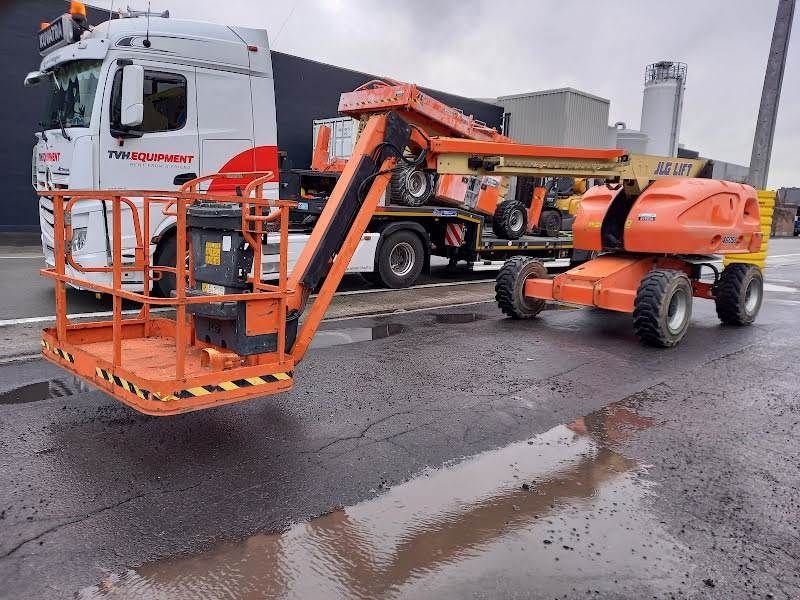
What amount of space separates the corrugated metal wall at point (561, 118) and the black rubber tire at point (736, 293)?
15.4 metres

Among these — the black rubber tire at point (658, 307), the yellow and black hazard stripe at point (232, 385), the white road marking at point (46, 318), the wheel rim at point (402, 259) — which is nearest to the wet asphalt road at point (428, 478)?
the yellow and black hazard stripe at point (232, 385)

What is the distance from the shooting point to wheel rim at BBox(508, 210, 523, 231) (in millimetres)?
13828

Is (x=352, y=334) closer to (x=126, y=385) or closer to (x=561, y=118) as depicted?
(x=126, y=385)

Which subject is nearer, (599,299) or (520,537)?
(520,537)

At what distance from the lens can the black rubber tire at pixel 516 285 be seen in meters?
8.64

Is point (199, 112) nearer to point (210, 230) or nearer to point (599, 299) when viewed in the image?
point (210, 230)

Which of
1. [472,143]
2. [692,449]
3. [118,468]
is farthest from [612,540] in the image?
[472,143]

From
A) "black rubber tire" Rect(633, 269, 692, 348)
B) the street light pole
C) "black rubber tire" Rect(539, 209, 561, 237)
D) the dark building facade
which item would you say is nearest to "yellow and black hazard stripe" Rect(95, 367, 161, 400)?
"black rubber tire" Rect(633, 269, 692, 348)

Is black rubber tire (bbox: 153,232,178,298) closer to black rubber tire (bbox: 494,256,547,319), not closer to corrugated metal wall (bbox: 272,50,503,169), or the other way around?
black rubber tire (bbox: 494,256,547,319)

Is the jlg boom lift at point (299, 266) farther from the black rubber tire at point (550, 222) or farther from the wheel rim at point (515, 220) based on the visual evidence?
the black rubber tire at point (550, 222)

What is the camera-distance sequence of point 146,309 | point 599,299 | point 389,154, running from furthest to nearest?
point 599,299 < point 389,154 < point 146,309

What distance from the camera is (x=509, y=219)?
1377 cm

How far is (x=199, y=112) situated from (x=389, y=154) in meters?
3.97

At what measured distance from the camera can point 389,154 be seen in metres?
5.57
